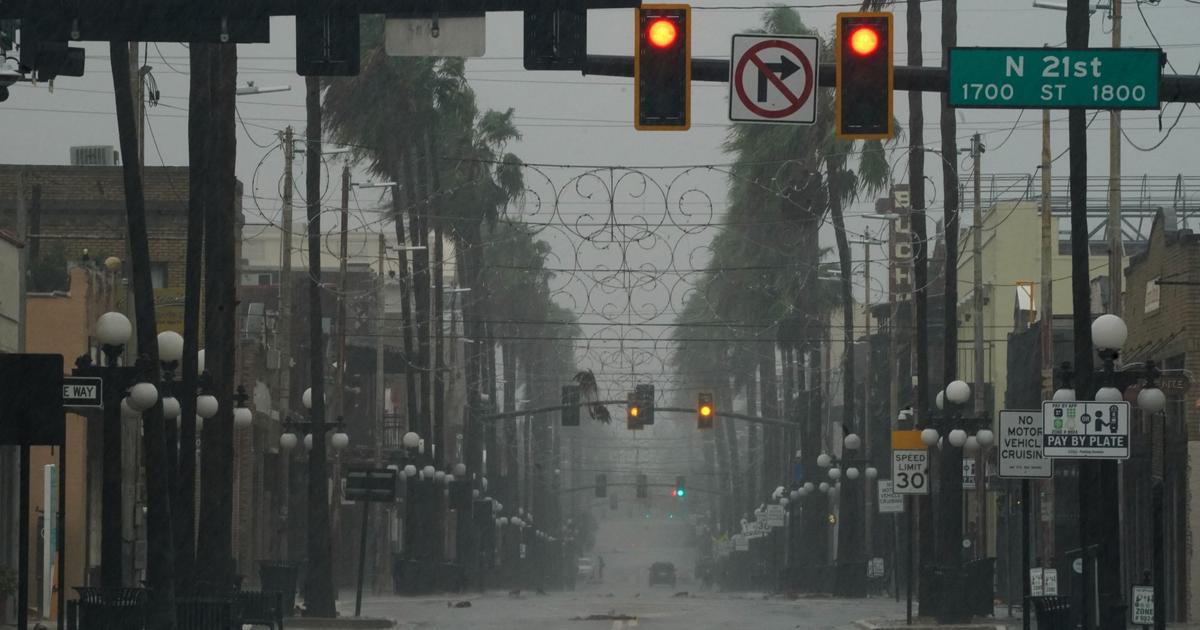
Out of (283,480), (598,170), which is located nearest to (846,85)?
(598,170)

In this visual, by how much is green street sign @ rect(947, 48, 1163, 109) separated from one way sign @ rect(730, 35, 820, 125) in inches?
51.6

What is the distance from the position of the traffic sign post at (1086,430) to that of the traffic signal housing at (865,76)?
5831 millimetres

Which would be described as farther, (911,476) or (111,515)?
(911,476)

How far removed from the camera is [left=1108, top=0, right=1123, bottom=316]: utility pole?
33656mm

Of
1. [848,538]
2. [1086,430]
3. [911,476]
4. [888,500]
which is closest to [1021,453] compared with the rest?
[1086,430]

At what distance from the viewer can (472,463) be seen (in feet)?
254

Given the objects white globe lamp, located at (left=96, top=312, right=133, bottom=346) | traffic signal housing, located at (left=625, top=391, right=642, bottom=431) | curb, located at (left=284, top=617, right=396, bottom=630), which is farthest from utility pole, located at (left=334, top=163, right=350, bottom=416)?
white globe lamp, located at (left=96, top=312, right=133, bottom=346)

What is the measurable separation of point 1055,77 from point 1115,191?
650 inches

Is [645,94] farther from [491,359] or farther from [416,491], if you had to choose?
[491,359]

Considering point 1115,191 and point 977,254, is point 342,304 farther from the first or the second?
point 1115,191

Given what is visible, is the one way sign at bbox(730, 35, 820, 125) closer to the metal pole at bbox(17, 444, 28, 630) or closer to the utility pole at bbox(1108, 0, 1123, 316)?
the metal pole at bbox(17, 444, 28, 630)

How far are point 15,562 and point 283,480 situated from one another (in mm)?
31242

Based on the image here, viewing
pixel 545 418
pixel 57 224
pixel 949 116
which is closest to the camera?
pixel 949 116

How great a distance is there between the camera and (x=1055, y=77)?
17891mm
